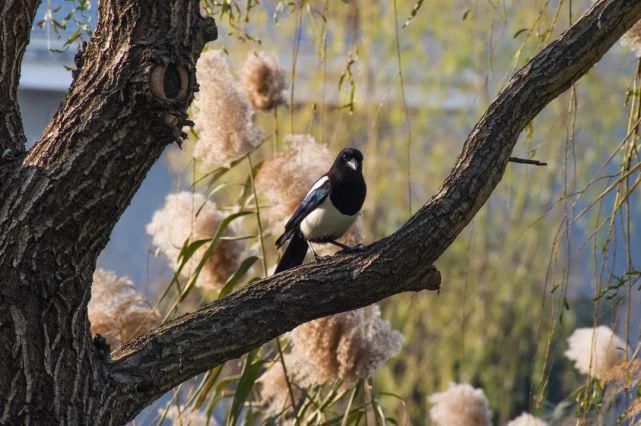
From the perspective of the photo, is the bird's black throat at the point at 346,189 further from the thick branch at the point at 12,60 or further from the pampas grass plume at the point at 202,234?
the thick branch at the point at 12,60

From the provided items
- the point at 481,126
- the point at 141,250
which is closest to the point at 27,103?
the point at 141,250

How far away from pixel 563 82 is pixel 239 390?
83cm

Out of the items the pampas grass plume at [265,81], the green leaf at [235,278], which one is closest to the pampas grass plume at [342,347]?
the green leaf at [235,278]

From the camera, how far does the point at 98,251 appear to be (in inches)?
59.3

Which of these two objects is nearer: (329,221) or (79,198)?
(79,198)

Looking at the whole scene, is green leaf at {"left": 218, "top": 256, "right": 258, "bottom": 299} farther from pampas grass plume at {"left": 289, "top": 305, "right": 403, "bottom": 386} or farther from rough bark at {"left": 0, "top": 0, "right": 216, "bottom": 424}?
rough bark at {"left": 0, "top": 0, "right": 216, "bottom": 424}

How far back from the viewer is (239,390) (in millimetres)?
2145

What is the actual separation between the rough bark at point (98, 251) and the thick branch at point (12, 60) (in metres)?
0.12

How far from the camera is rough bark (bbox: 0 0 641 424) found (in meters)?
1.44

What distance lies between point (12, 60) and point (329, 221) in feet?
3.13

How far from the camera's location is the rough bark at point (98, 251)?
4.74 ft

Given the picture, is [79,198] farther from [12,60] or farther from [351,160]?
[351,160]

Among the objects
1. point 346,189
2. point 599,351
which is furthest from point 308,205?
point 599,351

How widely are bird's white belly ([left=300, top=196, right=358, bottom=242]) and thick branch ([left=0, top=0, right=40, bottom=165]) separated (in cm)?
92
